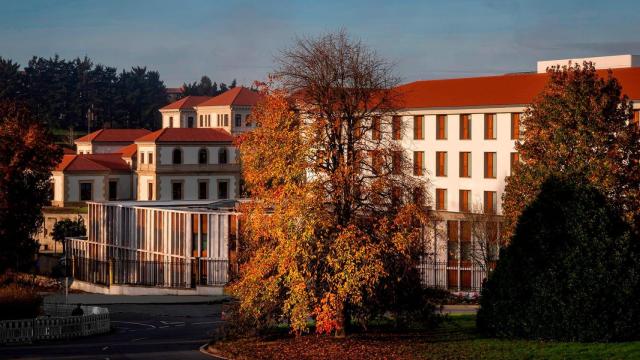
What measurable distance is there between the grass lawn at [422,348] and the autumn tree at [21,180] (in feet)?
106

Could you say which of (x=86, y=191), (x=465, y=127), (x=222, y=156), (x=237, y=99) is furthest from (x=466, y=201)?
(x=237, y=99)

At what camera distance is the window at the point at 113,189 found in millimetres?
113188

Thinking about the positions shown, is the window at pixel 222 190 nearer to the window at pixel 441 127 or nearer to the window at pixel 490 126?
the window at pixel 441 127

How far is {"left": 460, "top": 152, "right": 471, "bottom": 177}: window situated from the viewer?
7444 centimetres

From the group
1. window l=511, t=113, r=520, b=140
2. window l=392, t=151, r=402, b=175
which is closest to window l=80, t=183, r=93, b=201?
window l=511, t=113, r=520, b=140

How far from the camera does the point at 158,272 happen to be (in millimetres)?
65375

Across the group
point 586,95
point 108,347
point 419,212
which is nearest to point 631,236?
point 419,212

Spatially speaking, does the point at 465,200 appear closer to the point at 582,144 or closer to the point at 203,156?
the point at 582,144

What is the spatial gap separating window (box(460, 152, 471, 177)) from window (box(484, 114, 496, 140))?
203cm

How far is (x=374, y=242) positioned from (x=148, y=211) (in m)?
36.0

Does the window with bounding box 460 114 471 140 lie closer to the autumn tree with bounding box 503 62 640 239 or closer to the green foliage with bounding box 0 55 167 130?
the autumn tree with bounding box 503 62 640 239

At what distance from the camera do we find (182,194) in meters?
110

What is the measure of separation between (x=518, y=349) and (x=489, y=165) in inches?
1727

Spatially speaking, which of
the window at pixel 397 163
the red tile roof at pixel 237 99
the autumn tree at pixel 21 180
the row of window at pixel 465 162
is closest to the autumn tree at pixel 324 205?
the window at pixel 397 163
